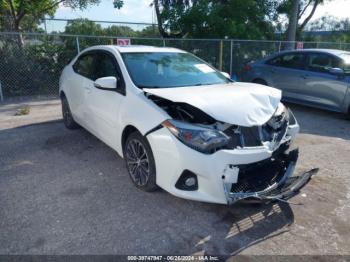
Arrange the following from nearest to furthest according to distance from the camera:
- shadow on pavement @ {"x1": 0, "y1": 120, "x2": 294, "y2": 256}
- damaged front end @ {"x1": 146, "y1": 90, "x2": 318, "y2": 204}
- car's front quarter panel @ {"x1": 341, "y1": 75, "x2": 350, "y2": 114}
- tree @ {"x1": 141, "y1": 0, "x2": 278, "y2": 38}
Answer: shadow on pavement @ {"x1": 0, "y1": 120, "x2": 294, "y2": 256}
damaged front end @ {"x1": 146, "y1": 90, "x2": 318, "y2": 204}
car's front quarter panel @ {"x1": 341, "y1": 75, "x2": 350, "y2": 114}
tree @ {"x1": 141, "y1": 0, "x2": 278, "y2": 38}

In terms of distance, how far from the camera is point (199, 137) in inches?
116

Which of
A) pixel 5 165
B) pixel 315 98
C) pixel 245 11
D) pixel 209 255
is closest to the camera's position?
pixel 209 255

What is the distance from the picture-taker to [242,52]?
502 inches

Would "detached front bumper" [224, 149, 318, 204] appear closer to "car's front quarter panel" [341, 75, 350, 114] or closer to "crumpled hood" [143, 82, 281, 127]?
"crumpled hood" [143, 82, 281, 127]

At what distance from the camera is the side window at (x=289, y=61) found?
8.04 metres

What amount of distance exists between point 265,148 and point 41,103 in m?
7.56

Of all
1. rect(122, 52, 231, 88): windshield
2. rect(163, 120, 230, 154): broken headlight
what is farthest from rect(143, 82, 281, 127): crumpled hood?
rect(122, 52, 231, 88): windshield

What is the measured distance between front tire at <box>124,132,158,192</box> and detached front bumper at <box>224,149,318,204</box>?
91 cm

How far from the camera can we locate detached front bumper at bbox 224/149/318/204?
2.96 metres

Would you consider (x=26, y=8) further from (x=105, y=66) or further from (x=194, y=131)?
(x=194, y=131)

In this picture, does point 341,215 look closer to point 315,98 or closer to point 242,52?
point 315,98

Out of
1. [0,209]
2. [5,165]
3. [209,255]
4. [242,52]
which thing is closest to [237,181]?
[209,255]

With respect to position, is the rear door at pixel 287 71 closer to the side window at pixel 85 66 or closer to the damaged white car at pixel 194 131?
the damaged white car at pixel 194 131

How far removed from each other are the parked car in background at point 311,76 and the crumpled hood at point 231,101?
13.6 feet
